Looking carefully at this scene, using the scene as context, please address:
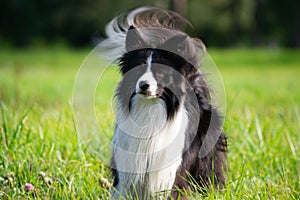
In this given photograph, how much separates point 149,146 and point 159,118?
0.18m

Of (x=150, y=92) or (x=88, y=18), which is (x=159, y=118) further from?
(x=88, y=18)

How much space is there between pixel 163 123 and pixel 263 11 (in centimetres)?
2717

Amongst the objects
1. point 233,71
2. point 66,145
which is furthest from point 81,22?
point 66,145

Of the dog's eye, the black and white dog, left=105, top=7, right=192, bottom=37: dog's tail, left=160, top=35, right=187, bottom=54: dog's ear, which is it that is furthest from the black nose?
left=105, top=7, right=192, bottom=37: dog's tail

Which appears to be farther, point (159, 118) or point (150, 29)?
point (150, 29)

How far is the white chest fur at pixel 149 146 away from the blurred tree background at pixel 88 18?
24.0 meters

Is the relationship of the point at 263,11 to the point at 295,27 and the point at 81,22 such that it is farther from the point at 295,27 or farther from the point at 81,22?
the point at 81,22

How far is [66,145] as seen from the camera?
3.93m

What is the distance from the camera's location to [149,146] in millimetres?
3129

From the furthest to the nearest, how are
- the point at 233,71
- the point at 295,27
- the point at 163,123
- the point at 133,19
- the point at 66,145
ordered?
the point at 295,27, the point at 233,71, the point at 66,145, the point at 133,19, the point at 163,123

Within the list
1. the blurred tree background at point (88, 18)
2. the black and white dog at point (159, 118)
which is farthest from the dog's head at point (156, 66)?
the blurred tree background at point (88, 18)

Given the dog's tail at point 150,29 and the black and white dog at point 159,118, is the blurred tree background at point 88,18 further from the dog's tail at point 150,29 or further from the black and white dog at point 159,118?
the black and white dog at point 159,118

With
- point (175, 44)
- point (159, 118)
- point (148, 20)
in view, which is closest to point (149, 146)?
point (159, 118)

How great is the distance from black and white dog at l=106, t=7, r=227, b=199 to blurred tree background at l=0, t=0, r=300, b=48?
78.4 ft
